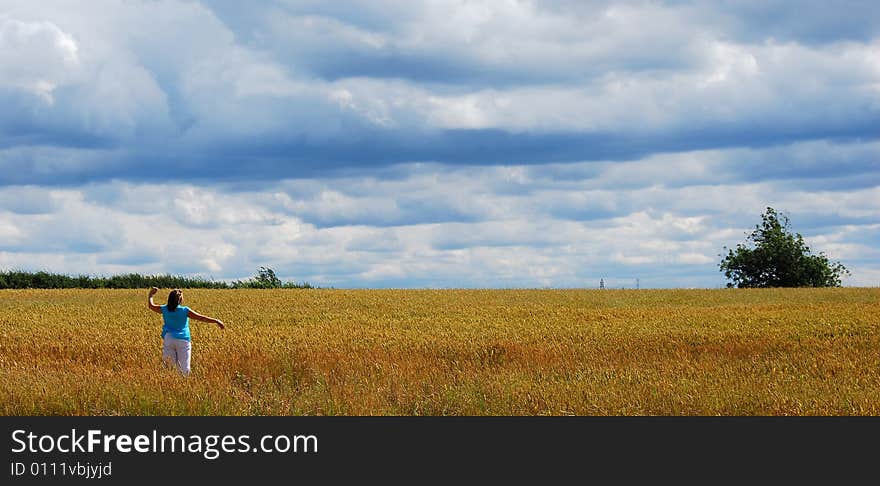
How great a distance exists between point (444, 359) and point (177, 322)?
Answer: 6724 millimetres

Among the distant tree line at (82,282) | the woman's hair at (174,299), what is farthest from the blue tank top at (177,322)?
the distant tree line at (82,282)

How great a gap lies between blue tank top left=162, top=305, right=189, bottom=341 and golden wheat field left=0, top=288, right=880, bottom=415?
82 centimetres

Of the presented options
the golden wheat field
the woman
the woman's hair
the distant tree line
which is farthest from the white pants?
the distant tree line

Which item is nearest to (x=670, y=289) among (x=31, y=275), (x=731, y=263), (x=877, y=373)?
(x=731, y=263)

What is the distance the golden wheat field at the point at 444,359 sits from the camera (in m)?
12.5

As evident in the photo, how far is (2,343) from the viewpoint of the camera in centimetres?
2389

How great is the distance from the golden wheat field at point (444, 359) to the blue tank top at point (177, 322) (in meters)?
0.82

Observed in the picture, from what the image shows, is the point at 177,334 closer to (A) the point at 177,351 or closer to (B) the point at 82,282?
(A) the point at 177,351

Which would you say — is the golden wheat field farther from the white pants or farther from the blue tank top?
the blue tank top

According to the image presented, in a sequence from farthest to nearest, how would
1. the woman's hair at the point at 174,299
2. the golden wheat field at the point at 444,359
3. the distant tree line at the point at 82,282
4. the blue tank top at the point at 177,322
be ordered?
1. the distant tree line at the point at 82,282
2. the blue tank top at the point at 177,322
3. the woman's hair at the point at 174,299
4. the golden wheat field at the point at 444,359

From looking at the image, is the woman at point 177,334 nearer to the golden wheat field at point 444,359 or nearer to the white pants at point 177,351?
the white pants at point 177,351

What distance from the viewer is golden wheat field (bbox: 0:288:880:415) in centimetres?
1245

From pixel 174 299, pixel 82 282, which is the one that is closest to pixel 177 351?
pixel 174 299

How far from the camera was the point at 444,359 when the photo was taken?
19.8 m
